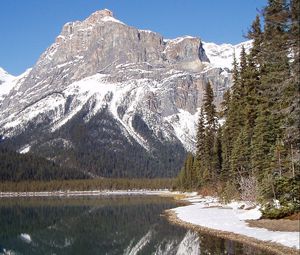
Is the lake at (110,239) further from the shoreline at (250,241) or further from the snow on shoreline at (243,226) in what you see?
the snow on shoreline at (243,226)

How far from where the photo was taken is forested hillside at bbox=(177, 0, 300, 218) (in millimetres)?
30516

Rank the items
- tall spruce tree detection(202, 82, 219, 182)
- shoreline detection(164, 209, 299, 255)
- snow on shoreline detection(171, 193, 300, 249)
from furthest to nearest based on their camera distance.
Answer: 1. tall spruce tree detection(202, 82, 219, 182)
2. snow on shoreline detection(171, 193, 300, 249)
3. shoreline detection(164, 209, 299, 255)

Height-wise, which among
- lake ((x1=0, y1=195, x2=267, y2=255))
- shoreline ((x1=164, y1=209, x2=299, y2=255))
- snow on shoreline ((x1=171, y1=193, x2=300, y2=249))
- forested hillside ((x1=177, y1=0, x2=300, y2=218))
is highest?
forested hillside ((x1=177, y1=0, x2=300, y2=218))

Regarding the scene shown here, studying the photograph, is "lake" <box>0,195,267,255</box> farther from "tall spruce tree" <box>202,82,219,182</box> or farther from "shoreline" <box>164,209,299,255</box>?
"tall spruce tree" <box>202,82,219,182</box>

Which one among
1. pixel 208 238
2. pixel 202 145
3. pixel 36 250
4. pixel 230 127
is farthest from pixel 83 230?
pixel 202 145

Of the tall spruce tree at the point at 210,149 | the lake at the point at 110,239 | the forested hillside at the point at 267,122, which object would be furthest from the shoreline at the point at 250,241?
the tall spruce tree at the point at 210,149

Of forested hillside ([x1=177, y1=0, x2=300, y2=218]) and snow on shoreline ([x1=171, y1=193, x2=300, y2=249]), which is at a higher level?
forested hillside ([x1=177, y1=0, x2=300, y2=218])

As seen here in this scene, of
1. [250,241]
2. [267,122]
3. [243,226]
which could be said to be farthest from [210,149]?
[250,241]

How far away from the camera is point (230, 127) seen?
75.6m

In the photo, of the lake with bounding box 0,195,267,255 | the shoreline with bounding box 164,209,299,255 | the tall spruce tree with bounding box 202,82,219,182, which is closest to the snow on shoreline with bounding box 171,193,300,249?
the shoreline with bounding box 164,209,299,255

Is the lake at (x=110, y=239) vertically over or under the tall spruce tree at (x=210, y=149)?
under

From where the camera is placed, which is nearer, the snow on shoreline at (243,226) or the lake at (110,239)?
the snow on shoreline at (243,226)

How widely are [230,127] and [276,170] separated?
94.7 feet

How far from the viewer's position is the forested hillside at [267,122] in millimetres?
30516
